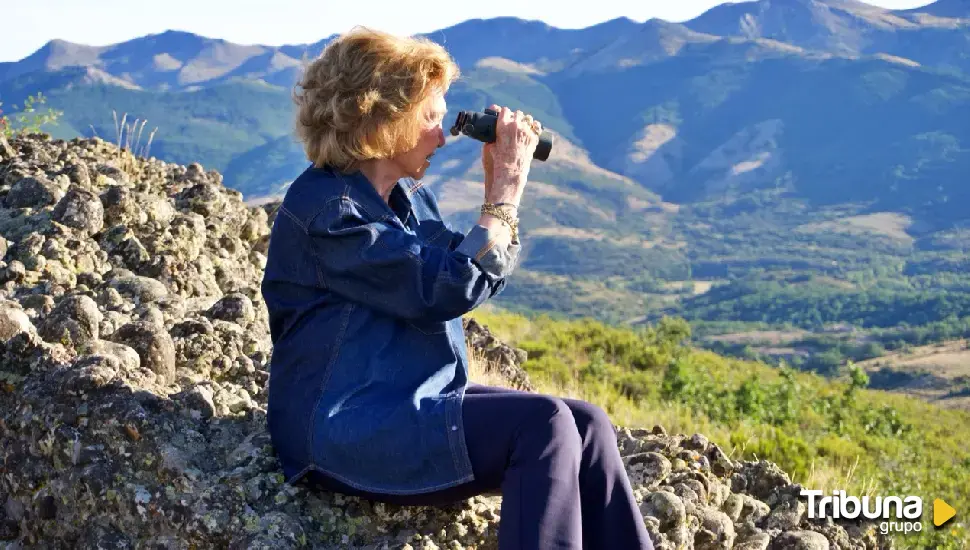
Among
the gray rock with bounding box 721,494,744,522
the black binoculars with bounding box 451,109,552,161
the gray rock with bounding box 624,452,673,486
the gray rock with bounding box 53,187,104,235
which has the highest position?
the black binoculars with bounding box 451,109,552,161

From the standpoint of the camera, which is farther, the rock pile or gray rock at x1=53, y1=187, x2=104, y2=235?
gray rock at x1=53, y1=187, x2=104, y2=235

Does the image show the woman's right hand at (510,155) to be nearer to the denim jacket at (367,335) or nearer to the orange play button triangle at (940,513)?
the denim jacket at (367,335)

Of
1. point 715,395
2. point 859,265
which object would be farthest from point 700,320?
point 715,395

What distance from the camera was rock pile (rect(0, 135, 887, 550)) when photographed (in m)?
2.89

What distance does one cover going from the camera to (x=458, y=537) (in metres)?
2.92

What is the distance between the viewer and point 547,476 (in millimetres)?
2439

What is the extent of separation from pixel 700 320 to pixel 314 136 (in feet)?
532

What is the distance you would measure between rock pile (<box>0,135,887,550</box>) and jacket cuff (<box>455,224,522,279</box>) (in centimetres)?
82

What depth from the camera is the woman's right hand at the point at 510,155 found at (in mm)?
2871

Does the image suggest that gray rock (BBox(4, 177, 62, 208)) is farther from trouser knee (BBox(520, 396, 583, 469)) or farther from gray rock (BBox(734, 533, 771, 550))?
gray rock (BBox(734, 533, 771, 550))

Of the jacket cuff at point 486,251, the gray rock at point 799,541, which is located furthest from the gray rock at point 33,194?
the gray rock at point 799,541

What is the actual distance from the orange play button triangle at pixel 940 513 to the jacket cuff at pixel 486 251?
5033 mm

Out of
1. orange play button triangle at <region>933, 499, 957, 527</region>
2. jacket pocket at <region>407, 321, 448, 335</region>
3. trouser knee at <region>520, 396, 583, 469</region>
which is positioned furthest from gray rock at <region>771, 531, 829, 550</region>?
orange play button triangle at <region>933, 499, 957, 527</region>

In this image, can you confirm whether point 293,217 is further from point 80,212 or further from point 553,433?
point 80,212
